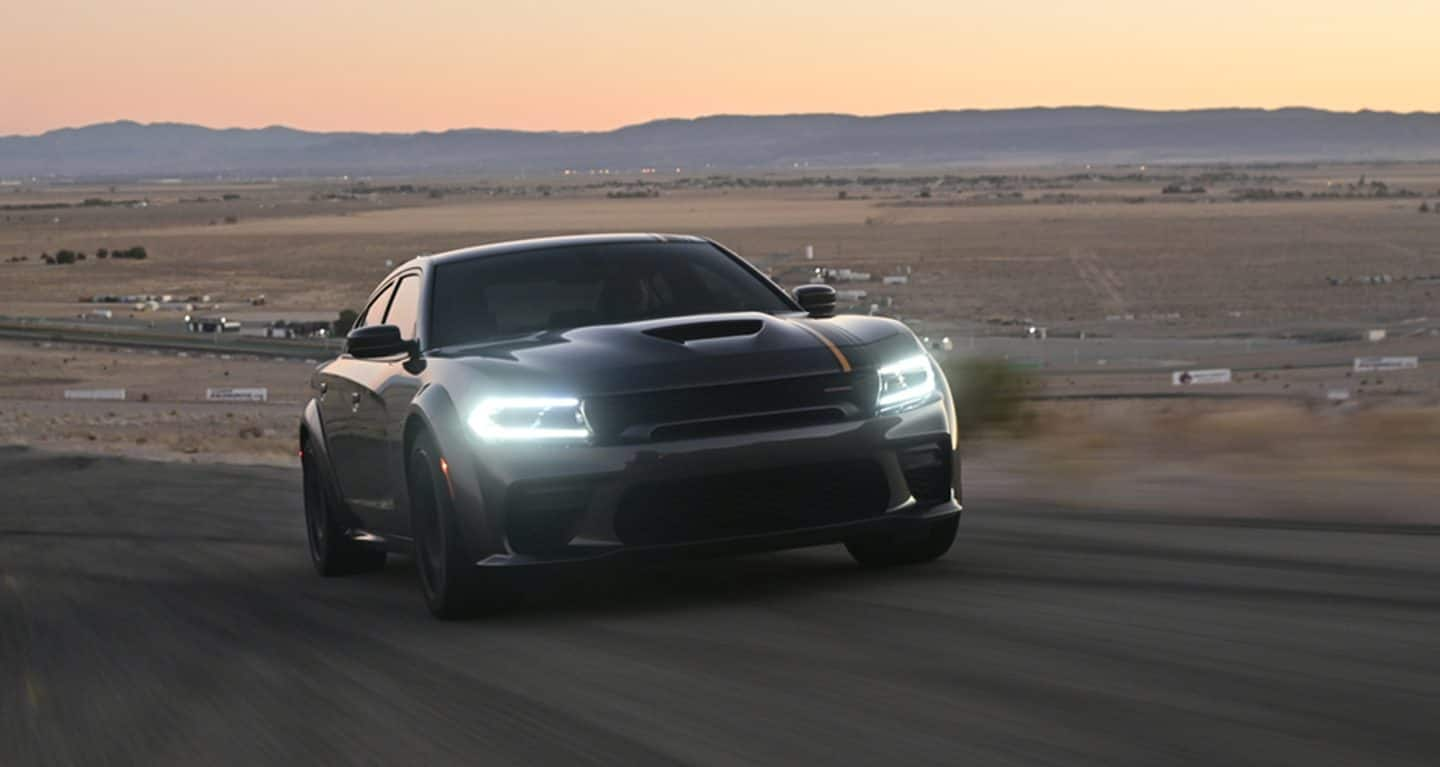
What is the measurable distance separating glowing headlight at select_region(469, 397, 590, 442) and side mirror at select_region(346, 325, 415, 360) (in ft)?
3.93

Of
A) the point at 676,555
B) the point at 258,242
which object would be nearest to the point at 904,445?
the point at 676,555

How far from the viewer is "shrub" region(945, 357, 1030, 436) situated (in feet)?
54.4

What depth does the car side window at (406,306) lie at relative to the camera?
9578mm

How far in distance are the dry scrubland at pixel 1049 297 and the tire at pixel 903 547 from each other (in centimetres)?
253

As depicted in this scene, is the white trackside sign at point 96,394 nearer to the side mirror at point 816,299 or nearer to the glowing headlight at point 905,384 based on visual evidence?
the side mirror at point 816,299

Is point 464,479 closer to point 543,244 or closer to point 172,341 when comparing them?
point 543,244

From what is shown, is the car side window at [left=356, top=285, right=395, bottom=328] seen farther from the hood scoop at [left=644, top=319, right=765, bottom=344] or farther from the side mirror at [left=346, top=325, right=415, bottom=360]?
the hood scoop at [left=644, top=319, right=765, bottom=344]

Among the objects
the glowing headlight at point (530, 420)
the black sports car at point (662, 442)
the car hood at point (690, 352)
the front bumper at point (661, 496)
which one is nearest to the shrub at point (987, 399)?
the black sports car at point (662, 442)

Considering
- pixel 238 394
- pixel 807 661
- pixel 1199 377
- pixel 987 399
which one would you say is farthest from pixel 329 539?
pixel 238 394

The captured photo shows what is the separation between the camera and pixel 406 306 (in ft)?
32.3

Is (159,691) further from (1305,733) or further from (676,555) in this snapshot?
(1305,733)

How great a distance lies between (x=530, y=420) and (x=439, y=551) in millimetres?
728

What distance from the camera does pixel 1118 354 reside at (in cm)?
6406

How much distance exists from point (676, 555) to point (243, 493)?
891 cm
